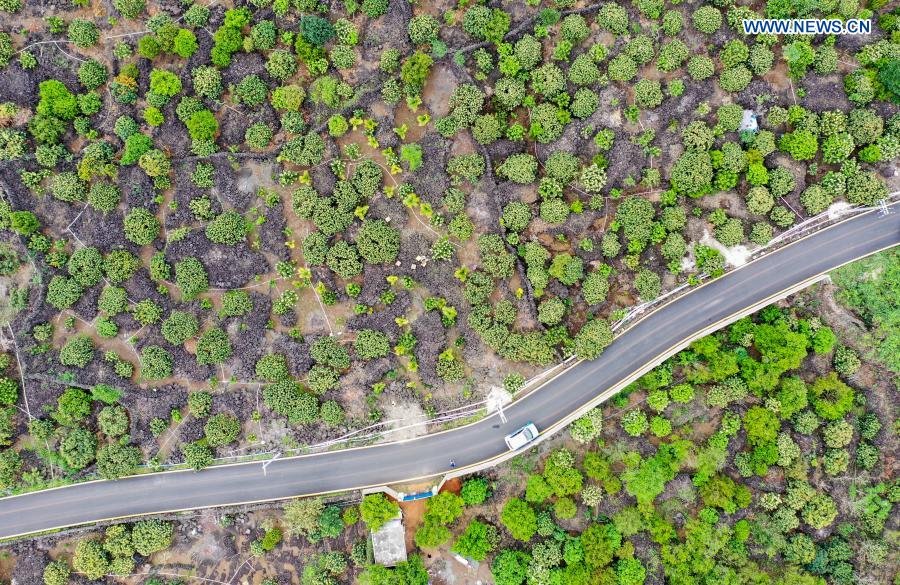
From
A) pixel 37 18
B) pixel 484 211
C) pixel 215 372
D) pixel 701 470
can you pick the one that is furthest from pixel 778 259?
pixel 37 18

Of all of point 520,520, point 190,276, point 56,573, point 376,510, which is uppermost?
point 190,276

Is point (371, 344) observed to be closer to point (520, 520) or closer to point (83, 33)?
point (520, 520)

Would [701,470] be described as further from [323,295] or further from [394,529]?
[323,295]

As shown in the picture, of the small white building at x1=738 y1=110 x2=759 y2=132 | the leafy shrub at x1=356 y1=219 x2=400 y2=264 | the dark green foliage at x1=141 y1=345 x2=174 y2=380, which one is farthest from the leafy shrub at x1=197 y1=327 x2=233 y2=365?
the small white building at x1=738 y1=110 x2=759 y2=132

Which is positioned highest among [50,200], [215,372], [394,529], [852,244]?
[50,200]

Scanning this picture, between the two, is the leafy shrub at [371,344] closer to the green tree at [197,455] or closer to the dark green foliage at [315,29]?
the green tree at [197,455]

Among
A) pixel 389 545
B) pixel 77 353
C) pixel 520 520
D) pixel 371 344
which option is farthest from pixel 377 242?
pixel 77 353
